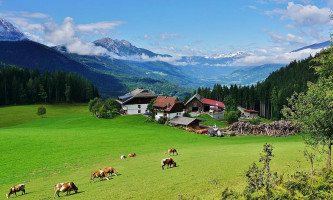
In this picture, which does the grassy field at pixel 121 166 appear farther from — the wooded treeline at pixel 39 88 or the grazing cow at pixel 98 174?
the wooded treeline at pixel 39 88

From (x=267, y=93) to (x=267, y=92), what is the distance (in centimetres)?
82

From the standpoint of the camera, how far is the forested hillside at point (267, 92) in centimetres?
13412

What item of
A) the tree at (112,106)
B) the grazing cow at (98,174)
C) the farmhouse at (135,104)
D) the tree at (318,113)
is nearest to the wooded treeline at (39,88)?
the farmhouse at (135,104)

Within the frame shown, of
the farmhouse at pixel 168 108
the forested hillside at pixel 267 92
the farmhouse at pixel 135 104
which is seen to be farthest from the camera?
the forested hillside at pixel 267 92

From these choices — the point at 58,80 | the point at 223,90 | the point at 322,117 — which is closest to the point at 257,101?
the point at 223,90

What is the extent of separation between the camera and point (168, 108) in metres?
87.6

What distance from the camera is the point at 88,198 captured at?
1805 cm

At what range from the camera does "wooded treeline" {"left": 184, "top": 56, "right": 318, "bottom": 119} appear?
133625 mm

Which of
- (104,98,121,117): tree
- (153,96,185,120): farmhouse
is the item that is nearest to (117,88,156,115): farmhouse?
(104,98,121,117): tree

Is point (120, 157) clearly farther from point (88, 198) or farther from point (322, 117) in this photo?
point (322, 117)

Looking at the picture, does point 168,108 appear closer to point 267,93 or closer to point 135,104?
point 135,104

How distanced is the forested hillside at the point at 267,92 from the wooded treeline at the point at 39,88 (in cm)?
7576

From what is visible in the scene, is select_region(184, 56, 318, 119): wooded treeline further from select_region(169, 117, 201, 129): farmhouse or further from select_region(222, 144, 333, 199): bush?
select_region(222, 144, 333, 199): bush

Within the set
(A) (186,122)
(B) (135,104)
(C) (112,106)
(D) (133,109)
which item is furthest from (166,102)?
(C) (112,106)
